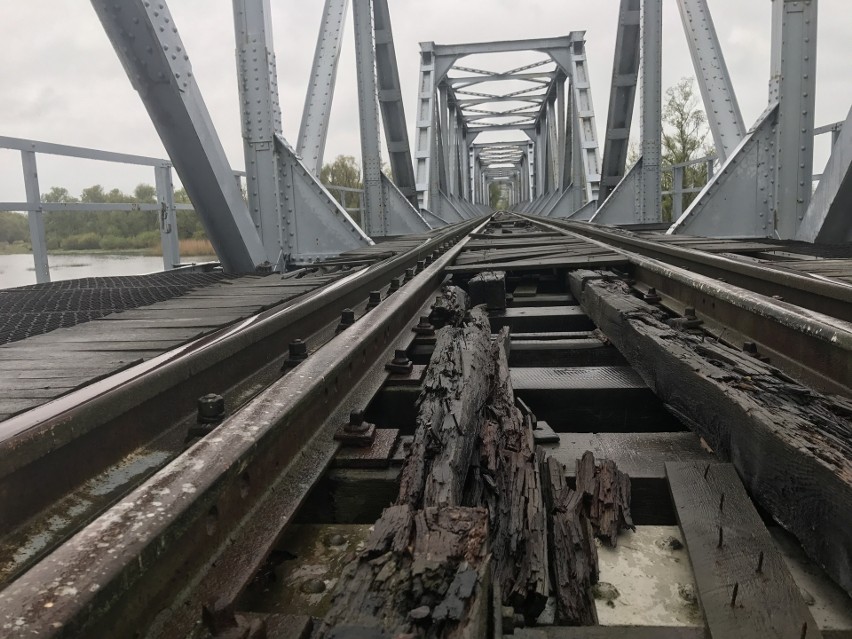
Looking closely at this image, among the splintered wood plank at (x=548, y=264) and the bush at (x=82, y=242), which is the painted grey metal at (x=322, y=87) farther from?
the splintered wood plank at (x=548, y=264)

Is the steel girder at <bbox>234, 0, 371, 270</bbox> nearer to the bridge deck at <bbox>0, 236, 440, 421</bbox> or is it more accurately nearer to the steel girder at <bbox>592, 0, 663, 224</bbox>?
the bridge deck at <bbox>0, 236, 440, 421</bbox>

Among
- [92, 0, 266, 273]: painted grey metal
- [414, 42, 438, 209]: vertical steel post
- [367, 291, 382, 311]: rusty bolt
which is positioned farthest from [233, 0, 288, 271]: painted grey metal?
[414, 42, 438, 209]: vertical steel post

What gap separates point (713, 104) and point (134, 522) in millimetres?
8962

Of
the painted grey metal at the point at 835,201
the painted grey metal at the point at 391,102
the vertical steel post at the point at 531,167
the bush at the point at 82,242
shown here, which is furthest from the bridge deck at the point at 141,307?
the vertical steel post at the point at 531,167

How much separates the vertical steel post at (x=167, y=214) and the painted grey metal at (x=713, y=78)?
21.7 feet

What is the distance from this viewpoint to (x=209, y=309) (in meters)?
3.18

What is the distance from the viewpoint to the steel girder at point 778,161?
261 inches

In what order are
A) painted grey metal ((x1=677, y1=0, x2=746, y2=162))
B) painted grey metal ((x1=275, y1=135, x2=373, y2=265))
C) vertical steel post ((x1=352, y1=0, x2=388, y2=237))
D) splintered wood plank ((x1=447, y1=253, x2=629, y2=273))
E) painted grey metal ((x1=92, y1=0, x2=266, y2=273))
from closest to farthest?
painted grey metal ((x1=92, y1=0, x2=266, y2=273)) < splintered wood plank ((x1=447, y1=253, x2=629, y2=273)) < painted grey metal ((x1=275, y1=135, x2=373, y2=265)) < painted grey metal ((x1=677, y1=0, x2=746, y2=162)) < vertical steel post ((x1=352, y1=0, x2=388, y2=237))

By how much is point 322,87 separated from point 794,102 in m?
5.43

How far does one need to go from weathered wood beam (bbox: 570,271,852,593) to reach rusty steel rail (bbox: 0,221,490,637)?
947 millimetres

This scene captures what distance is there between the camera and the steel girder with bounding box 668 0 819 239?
6.63m

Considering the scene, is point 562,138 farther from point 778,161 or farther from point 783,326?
point 783,326

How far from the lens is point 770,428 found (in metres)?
1.38

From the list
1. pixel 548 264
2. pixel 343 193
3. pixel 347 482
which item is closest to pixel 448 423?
pixel 347 482
